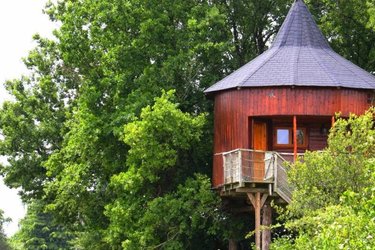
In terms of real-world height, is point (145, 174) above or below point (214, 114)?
below

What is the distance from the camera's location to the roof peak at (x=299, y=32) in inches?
1196

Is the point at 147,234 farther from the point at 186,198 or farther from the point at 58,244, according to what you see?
the point at 58,244

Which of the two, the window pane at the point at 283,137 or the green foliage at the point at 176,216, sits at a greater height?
the window pane at the point at 283,137

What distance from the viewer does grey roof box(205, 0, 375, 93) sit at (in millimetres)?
27469

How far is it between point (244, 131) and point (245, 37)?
11296 mm

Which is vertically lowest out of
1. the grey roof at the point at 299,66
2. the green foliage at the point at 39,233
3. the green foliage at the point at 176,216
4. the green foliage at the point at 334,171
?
the green foliage at the point at 39,233

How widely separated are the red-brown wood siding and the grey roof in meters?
0.27

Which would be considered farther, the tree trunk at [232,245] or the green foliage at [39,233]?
the green foliage at [39,233]

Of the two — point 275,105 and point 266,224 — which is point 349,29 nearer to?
point 275,105

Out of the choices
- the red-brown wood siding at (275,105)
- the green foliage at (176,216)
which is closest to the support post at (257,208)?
the red-brown wood siding at (275,105)

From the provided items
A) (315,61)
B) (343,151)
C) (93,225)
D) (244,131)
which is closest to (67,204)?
(93,225)

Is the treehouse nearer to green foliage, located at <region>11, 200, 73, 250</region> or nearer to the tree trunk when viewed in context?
the tree trunk

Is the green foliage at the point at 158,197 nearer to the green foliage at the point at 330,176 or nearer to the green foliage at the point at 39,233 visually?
the green foliage at the point at 330,176

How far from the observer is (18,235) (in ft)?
237
